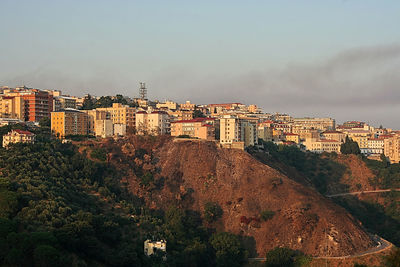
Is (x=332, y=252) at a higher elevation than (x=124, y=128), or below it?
below

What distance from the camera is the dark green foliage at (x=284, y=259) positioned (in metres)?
78.0

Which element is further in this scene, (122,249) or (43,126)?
(43,126)

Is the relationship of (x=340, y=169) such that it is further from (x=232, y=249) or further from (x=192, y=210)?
(x=232, y=249)

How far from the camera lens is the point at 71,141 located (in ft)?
345

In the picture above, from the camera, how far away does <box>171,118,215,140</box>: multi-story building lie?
112 meters

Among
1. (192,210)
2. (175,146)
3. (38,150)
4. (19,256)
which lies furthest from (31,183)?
(175,146)

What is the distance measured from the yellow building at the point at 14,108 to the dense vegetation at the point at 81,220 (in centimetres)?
1886

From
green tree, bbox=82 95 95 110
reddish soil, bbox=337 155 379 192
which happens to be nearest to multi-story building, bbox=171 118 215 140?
green tree, bbox=82 95 95 110

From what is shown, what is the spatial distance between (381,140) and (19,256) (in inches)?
4465

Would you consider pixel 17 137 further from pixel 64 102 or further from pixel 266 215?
pixel 64 102

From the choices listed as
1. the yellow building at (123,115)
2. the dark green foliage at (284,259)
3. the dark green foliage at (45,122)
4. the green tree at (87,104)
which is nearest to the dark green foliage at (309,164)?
the yellow building at (123,115)

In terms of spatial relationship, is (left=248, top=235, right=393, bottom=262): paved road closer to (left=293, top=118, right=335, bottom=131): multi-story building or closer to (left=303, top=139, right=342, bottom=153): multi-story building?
(left=303, top=139, right=342, bottom=153): multi-story building

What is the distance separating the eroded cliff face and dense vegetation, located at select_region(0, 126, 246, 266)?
8.79 ft

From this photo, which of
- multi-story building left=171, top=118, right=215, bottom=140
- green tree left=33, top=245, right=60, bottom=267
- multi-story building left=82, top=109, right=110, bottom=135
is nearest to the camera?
green tree left=33, top=245, right=60, bottom=267
